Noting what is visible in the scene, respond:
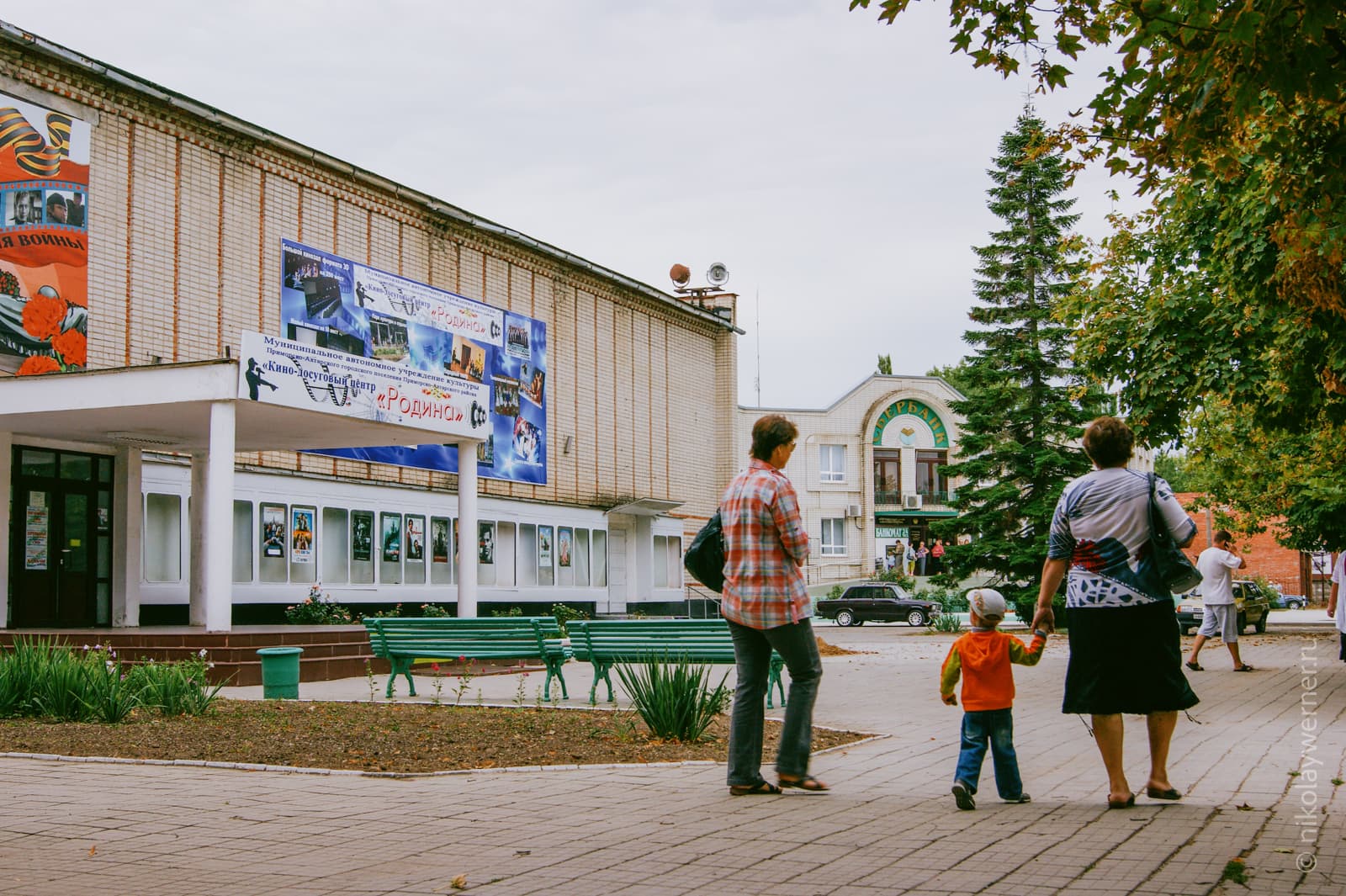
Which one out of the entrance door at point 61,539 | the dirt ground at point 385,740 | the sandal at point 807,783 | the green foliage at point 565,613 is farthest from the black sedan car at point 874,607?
the sandal at point 807,783

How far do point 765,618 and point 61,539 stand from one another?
17.7 metres

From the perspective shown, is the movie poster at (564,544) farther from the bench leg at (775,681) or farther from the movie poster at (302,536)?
the bench leg at (775,681)

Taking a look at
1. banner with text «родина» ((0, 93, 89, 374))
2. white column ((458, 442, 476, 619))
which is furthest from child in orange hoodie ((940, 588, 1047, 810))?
banner with text «родина» ((0, 93, 89, 374))

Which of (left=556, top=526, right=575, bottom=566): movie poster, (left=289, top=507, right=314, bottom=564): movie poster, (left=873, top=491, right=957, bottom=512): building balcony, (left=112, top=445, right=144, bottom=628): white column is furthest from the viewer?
(left=873, top=491, right=957, bottom=512): building balcony

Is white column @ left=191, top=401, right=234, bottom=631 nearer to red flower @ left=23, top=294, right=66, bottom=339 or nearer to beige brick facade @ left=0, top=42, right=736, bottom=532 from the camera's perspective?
Result: red flower @ left=23, top=294, right=66, bottom=339

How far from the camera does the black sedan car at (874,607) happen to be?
45.2 m

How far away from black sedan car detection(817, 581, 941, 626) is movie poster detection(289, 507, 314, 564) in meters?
23.4

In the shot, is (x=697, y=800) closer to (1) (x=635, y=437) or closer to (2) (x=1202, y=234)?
(2) (x=1202, y=234)

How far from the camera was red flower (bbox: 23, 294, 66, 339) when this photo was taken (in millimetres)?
20281

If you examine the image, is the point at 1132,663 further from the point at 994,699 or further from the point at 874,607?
the point at 874,607

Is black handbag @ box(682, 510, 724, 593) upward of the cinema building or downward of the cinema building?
downward

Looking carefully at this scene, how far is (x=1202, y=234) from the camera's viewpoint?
51.0ft

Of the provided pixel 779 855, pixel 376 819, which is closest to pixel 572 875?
pixel 779 855

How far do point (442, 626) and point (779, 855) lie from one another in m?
9.09
